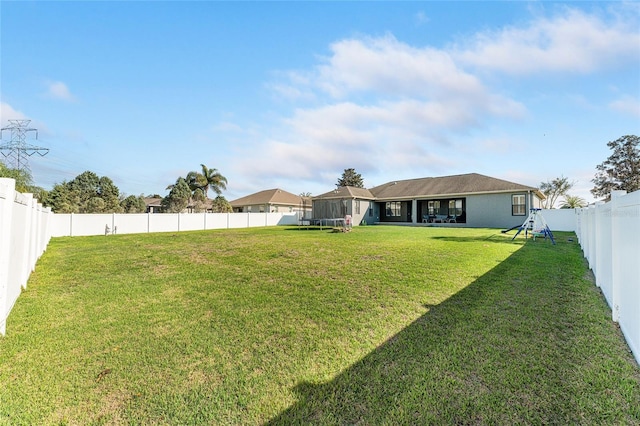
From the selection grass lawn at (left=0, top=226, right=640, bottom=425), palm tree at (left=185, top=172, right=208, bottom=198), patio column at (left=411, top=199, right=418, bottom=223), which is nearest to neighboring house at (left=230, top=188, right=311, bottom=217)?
palm tree at (left=185, top=172, right=208, bottom=198)

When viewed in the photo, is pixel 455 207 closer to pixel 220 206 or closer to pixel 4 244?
pixel 220 206

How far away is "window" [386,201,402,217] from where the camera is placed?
1112 inches

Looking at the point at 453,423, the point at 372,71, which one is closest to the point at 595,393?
the point at 453,423

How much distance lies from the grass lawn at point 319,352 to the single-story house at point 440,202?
680 inches

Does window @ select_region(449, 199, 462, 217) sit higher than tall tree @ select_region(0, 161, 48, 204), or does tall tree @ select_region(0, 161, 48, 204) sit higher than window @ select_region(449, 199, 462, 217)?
tall tree @ select_region(0, 161, 48, 204)

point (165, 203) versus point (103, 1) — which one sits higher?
point (103, 1)

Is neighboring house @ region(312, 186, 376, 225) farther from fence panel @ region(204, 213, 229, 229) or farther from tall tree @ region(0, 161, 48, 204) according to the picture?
tall tree @ region(0, 161, 48, 204)

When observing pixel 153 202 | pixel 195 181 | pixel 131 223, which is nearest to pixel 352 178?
pixel 195 181

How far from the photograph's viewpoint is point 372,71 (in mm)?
12562

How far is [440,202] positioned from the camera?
25969 millimetres

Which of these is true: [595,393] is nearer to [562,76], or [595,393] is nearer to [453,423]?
[453,423]

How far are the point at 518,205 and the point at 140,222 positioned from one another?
26653 millimetres

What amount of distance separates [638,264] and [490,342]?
1.47 metres

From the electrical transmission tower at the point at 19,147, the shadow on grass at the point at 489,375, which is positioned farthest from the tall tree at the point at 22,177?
the shadow on grass at the point at 489,375
